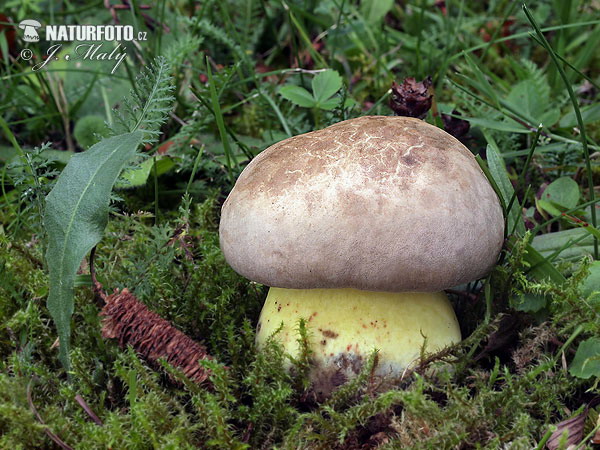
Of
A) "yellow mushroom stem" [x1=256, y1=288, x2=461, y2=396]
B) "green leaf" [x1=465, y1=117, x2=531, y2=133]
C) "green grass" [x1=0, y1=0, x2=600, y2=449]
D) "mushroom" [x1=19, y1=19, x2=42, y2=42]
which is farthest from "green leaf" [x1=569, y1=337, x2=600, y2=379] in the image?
"mushroom" [x1=19, y1=19, x2=42, y2=42]

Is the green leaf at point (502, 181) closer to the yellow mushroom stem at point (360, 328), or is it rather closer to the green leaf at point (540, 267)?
the green leaf at point (540, 267)

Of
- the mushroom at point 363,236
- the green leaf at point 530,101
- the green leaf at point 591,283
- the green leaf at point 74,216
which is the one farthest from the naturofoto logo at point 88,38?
the green leaf at point 591,283

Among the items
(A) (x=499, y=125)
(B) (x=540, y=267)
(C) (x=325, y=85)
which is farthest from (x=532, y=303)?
(C) (x=325, y=85)

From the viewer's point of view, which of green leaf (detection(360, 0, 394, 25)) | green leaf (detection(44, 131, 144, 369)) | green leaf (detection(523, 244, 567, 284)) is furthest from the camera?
green leaf (detection(360, 0, 394, 25))

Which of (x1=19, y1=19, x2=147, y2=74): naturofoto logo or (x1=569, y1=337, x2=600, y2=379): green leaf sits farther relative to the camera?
(x1=19, y1=19, x2=147, y2=74): naturofoto logo

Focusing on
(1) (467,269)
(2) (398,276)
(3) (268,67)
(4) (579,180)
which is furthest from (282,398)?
(3) (268,67)

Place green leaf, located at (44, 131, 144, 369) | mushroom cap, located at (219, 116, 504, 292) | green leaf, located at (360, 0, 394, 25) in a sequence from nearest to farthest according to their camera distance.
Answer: mushroom cap, located at (219, 116, 504, 292), green leaf, located at (44, 131, 144, 369), green leaf, located at (360, 0, 394, 25)

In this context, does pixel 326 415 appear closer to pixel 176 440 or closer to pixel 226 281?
pixel 176 440

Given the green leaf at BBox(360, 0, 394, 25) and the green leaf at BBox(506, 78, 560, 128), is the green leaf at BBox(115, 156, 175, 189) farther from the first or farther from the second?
the green leaf at BBox(360, 0, 394, 25)
